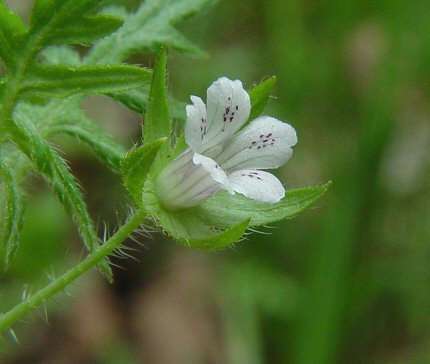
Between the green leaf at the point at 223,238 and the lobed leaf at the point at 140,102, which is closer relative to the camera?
the green leaf at the point at 223,238

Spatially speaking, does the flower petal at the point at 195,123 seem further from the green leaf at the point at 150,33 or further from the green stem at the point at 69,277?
the green leaf at the point at 150,33

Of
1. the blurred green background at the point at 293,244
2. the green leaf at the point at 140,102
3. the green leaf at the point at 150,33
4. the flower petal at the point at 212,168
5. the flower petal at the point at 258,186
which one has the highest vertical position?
the green leaf at the point at 150,33

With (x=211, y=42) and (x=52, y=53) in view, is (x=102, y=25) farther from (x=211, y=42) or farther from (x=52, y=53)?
(x=211, y=42)

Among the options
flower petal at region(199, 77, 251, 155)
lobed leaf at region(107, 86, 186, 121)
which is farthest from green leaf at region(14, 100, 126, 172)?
flower petal at region(199, 77, 251, 155)

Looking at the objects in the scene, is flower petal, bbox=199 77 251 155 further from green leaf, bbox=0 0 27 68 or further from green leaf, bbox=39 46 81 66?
green leaf, bbox=39 46 81 66

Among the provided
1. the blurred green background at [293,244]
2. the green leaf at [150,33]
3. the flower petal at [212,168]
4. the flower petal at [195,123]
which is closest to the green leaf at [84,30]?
the flower petal at [195,123]

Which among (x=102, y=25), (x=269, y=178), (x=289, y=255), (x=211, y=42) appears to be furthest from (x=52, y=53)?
(x=211, y=42)

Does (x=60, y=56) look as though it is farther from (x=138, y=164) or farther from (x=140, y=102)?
(x=138, y=164)
